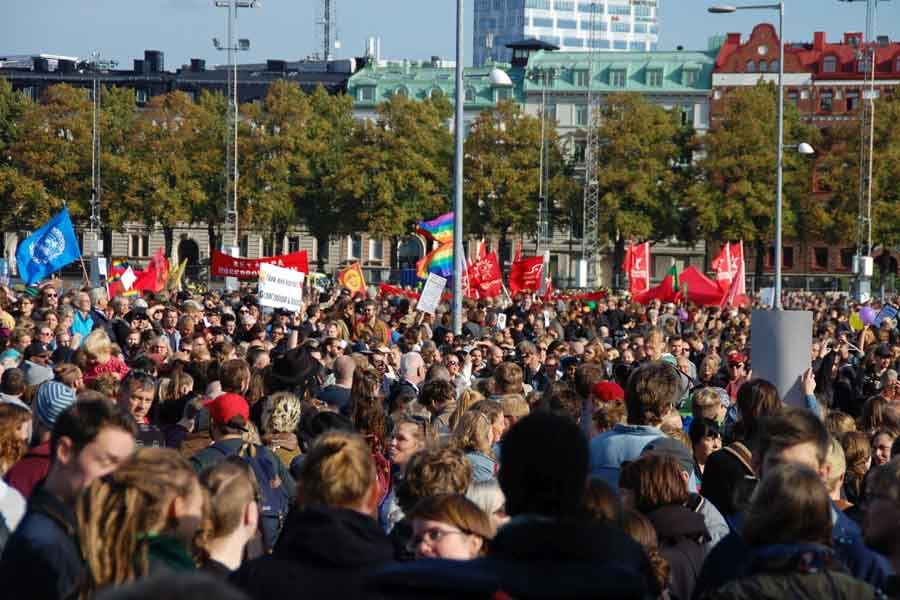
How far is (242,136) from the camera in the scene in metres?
78.0

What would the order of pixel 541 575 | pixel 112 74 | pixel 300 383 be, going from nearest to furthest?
pixel 541 575, pixel 300 383, pixel 112 74

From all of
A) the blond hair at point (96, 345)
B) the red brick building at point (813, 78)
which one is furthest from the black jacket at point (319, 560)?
the red brick building at point (813, 78)

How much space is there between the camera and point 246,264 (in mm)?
27906

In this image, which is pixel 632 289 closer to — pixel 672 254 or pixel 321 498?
pixel 321 498

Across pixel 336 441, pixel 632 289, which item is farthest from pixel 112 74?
pixel 336 441

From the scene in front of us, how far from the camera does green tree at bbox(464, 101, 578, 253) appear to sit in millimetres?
76500

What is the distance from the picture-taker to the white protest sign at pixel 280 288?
66.9 ft

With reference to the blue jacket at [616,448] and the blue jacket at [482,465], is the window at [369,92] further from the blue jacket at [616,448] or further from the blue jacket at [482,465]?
the blue jacket at [482,465]

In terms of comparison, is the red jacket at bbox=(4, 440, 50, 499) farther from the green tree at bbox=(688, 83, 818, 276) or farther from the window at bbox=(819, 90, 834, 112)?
the window at bbox=(819, 90, 834, 112)

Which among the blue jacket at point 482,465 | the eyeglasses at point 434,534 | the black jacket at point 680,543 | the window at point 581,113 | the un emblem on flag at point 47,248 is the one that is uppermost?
the window at point 581,113

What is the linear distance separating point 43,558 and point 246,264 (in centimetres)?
2360

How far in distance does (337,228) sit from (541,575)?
73.6m

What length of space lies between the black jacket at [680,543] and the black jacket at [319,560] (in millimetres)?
2046

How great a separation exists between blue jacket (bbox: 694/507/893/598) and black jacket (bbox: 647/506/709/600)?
2.69 ft
